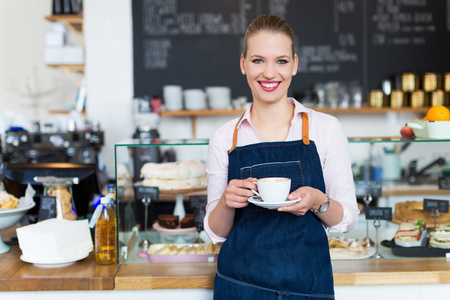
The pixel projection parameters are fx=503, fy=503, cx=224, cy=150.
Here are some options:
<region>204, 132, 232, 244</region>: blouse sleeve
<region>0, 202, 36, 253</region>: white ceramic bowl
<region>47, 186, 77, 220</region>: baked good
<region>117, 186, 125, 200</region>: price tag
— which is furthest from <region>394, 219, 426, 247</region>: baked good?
<region>0, 202, 36, 253</region>: white ceramic bowl

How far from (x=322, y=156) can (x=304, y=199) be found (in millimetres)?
240

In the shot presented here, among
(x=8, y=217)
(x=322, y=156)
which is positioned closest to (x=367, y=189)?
(x=322, y=156)

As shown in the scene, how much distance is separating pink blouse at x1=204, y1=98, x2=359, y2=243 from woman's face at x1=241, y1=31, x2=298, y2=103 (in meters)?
0.13

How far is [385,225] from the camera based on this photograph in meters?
2.14

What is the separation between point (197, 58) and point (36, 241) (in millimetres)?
3004

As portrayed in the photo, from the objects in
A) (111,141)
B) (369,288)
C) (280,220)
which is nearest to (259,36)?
(280,220)

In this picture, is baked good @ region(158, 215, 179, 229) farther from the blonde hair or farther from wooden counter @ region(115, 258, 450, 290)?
the blonde hair

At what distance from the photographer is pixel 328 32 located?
14.7 ft

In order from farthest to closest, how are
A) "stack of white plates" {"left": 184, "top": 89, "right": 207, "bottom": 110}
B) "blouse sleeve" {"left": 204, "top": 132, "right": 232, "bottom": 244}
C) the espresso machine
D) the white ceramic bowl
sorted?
"stack of white plates" {"left": 184, "top": 89, "right": 207, "bottom": 110} → the espresso machine → the white ceramic bowl → "blouse sleeve" {"left": 204, "top": 132, "right": 232, "bottom": 244}

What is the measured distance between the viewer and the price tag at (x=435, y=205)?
1.96 metres

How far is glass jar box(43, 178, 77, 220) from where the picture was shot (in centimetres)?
207

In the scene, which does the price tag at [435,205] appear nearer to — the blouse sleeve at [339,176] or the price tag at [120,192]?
the blouse sleeve at [339,176]

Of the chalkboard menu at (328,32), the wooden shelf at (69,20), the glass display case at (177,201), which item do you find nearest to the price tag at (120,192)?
the glass display case at (177,201)

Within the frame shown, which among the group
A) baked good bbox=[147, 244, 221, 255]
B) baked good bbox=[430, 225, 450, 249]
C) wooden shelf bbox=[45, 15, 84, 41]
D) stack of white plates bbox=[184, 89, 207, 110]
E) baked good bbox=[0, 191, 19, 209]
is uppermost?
wooden shelf bbox=[45, 15, 84, 41]
